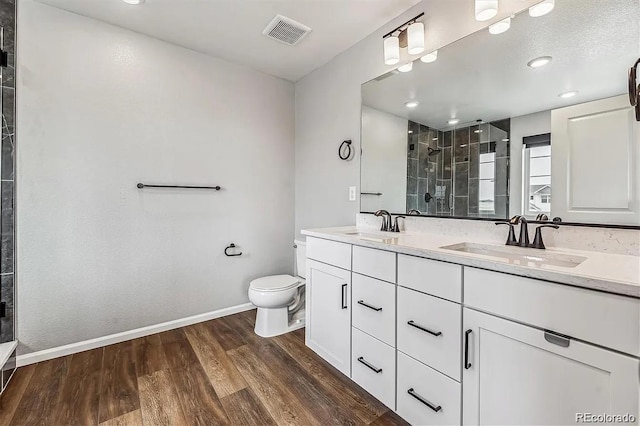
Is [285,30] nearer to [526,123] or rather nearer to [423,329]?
[526,123]

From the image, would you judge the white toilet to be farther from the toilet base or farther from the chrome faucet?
the chrome faucet

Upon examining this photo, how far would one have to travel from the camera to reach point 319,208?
2.73 metres

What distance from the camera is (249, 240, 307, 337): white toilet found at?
2.18 meters

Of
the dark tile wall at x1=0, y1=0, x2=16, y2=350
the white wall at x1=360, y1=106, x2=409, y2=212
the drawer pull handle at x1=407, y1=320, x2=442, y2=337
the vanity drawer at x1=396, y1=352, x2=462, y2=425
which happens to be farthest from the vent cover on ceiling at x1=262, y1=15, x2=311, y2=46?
the vanity drawer at x1=396, y1=352, x2=462, y2=425

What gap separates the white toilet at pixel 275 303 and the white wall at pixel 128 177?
53 centimetres

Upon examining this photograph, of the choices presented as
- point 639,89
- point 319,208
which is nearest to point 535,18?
point 639,89

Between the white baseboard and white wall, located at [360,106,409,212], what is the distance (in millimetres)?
1659

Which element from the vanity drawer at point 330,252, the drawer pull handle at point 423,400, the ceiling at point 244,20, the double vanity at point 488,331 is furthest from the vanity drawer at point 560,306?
the ceiling at point 244,20

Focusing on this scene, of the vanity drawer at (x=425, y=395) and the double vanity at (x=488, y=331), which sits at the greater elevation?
the double vanity at (x=488, y=331)

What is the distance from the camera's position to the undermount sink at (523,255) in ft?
3.66

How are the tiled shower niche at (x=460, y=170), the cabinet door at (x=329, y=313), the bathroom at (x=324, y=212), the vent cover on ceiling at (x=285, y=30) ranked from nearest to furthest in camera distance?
the bathroom at (x=324, y=212) → the tiled shower niche at (x=460, y=170) → the cabinet door at (x=329, y=313) → the vent cover on ceiling at (x=285, y=30)

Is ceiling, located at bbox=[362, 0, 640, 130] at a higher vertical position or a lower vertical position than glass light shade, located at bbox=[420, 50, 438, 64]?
lower

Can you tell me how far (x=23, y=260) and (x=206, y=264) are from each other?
1153 millimetres

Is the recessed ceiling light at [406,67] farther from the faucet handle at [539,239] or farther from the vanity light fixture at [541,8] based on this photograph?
the faucet handle at [539,239]
